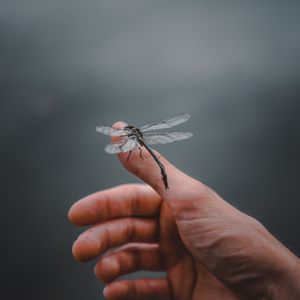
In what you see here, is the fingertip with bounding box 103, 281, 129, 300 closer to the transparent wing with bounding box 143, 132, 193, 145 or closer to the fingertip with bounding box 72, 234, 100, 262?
the fingertip with bounding box 72, 234, 100, 262

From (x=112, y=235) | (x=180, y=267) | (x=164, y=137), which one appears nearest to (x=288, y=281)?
(x=180, y=267)

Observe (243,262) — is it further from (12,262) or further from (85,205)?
(12,262)

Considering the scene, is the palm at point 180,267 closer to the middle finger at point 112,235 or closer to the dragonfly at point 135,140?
the middle finger at point 112,235

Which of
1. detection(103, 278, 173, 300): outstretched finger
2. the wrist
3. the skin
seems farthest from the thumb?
detection(103, 278, 173, 300): outstretched finger

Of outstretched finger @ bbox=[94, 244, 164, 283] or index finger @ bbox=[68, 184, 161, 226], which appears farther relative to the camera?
outstretched finger @ bbox=[94, 244, 164, 283]

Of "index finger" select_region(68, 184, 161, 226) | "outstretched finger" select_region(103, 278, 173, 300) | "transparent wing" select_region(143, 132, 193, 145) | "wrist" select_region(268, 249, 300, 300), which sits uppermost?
"transparent wing" select_region(143, 132, 193, 145)

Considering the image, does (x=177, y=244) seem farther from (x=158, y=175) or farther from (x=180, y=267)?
(x=158, y=175)
